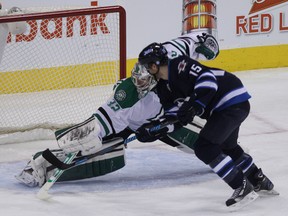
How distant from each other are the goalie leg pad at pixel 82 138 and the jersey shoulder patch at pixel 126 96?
160mm

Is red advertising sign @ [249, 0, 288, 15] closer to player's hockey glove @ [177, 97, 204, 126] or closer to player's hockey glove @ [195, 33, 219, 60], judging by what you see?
player's hockey glove @ [195, 33, 219, 60]

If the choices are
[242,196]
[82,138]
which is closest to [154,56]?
[82,138]

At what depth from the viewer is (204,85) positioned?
3330 millimetres

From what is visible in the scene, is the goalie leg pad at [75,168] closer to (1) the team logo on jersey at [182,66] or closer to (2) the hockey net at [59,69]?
(1) the team logo on jersey at [182,66]

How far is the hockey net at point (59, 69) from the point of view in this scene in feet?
17.0

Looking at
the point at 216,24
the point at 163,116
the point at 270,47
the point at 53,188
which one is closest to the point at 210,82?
the point at 163,116

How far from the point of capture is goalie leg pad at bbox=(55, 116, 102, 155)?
12.3 ft

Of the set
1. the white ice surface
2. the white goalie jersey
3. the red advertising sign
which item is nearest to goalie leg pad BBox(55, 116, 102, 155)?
the white goalie jersey

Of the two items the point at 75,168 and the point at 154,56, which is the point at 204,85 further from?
the point at 75,168

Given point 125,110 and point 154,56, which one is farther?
point 125,110

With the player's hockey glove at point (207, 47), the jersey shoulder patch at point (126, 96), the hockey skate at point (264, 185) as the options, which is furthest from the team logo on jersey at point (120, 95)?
the hockey skate at point (264, 185)

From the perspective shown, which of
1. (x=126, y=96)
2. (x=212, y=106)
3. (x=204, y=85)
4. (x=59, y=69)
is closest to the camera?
(x=204, y=85)

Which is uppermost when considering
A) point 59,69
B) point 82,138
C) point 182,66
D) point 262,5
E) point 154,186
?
point 262,5

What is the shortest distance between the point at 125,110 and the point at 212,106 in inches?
22.1
